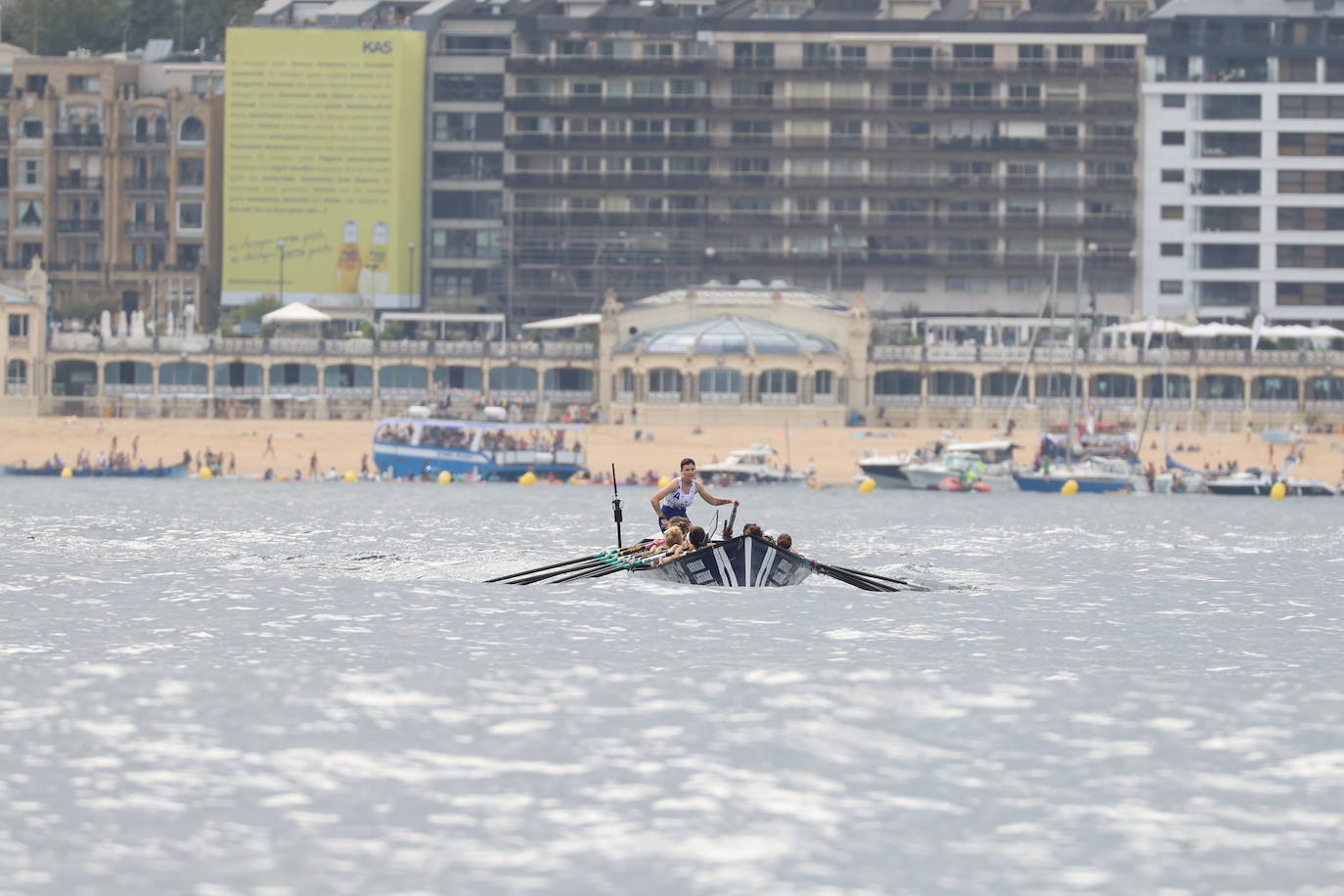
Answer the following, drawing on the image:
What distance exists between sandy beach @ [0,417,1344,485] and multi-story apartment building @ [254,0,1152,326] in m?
38.8

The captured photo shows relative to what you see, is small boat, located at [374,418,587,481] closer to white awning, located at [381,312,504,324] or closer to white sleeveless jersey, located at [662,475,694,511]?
white awning, located at [381,312,504,324]

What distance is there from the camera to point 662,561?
57.2 metres

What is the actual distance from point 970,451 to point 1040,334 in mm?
38432

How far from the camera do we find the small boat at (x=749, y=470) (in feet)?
402

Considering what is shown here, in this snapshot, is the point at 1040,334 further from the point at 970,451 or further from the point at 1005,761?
the point at 1005,761

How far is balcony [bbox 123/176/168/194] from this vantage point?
610 ft

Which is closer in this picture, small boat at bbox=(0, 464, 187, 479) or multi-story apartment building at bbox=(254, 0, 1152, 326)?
small boat at bbox=(0, 464, 187, 479)

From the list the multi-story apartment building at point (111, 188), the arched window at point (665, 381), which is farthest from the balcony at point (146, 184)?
the arched window at point (665, 381)

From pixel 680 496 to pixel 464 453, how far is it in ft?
232

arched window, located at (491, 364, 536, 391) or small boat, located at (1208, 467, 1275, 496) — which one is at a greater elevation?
arched window, located at (491, 364, 536, 391)

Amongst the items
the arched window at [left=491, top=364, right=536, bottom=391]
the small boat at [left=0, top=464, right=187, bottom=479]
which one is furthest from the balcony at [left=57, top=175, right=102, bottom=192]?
the small boat at [left=0, top=464, right=187, bottom=479]

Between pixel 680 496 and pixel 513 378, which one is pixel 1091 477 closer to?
pixel 513 378

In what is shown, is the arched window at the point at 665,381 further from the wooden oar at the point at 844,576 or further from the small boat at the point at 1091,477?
the wooden oar at the point at 844,576

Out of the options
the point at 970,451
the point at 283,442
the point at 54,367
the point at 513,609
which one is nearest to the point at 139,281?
the point at 54,367
